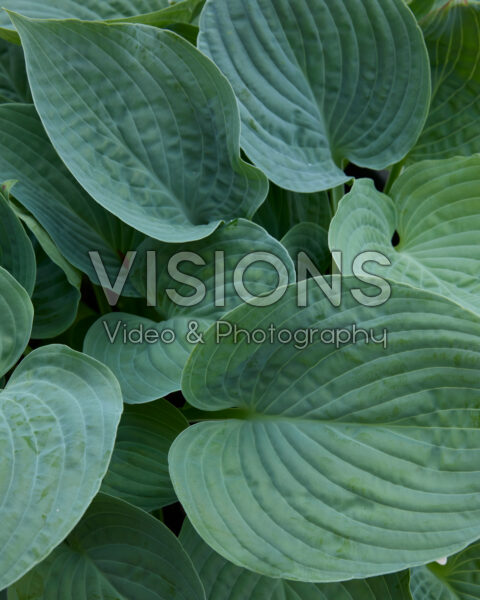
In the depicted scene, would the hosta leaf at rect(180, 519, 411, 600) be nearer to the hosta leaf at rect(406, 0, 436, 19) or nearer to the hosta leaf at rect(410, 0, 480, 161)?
the hosta leaf at rect(410, 0, 480, 161)

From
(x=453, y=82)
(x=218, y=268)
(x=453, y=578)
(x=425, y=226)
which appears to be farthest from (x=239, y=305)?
(x=453, y=82)

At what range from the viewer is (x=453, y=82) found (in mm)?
920

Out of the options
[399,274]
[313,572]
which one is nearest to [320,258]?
[399,274]

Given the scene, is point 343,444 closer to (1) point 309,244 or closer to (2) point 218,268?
(2) point 218,268

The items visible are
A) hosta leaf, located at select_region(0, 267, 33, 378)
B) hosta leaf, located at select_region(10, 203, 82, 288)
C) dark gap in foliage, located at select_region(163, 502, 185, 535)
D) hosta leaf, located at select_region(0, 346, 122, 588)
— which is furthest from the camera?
dark gap in foliage, located at select_region(163, 502, 185, 535)

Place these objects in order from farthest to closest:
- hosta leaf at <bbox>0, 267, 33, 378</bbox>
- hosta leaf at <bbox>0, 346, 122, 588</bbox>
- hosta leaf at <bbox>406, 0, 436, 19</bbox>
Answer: hosta leaf at <bbox>406, 0, 436, 19</bbox> < hosta leaf at <bbox>0, 267, 33, 378</bbox> < hosta leaf at <bbox>0, 346, 122, 588</bbox>

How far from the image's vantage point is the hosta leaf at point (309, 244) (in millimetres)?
832

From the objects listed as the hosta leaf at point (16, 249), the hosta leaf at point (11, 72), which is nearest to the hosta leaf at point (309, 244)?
the hosta leaf at point (16, 249)

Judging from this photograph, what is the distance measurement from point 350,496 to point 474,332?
19cm

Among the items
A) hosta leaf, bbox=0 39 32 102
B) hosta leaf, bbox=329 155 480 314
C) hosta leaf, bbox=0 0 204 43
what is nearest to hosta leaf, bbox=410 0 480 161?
hosta leaf, bbox=329 155 480 314

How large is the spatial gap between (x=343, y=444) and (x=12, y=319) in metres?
0.35

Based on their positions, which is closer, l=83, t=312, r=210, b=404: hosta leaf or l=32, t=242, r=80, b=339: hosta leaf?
l=83, t=312, r=210, b=404: hosta leaf

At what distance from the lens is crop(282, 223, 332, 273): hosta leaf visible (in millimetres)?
832

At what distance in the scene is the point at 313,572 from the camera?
0.51 meters
